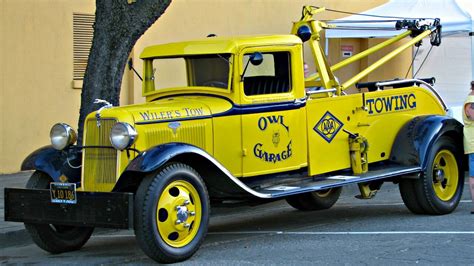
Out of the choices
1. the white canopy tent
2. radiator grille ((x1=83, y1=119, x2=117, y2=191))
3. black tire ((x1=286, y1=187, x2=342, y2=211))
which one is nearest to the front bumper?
radiator grille ((x1=83, y1=119, x2=117, y2=191))

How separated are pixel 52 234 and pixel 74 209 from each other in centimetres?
77

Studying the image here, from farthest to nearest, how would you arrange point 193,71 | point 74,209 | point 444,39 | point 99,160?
point 444,39
point 193,71
point 99,160
point 74,209

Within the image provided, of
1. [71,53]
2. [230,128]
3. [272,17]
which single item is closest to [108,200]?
[230,128]

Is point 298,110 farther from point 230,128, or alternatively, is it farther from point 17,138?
point 17,138

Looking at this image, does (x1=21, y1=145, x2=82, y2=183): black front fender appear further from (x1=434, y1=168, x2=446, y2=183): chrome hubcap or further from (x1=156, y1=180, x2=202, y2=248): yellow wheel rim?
(x1=434, y1=168, x2=446, y2=183): chrome hubcap

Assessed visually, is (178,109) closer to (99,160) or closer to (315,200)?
(99,160)

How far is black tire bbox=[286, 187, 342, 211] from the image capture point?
37.5 ft

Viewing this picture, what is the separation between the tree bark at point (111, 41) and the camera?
1098cm

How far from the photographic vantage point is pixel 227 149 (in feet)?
30.5

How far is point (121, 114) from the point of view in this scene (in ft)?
28.5

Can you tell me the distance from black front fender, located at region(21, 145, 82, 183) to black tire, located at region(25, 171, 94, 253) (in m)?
0.14

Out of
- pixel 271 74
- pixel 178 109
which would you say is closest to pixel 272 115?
pixel 271 74

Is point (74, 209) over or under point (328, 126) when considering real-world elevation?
under

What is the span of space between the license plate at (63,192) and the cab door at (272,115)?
5.91 feet
